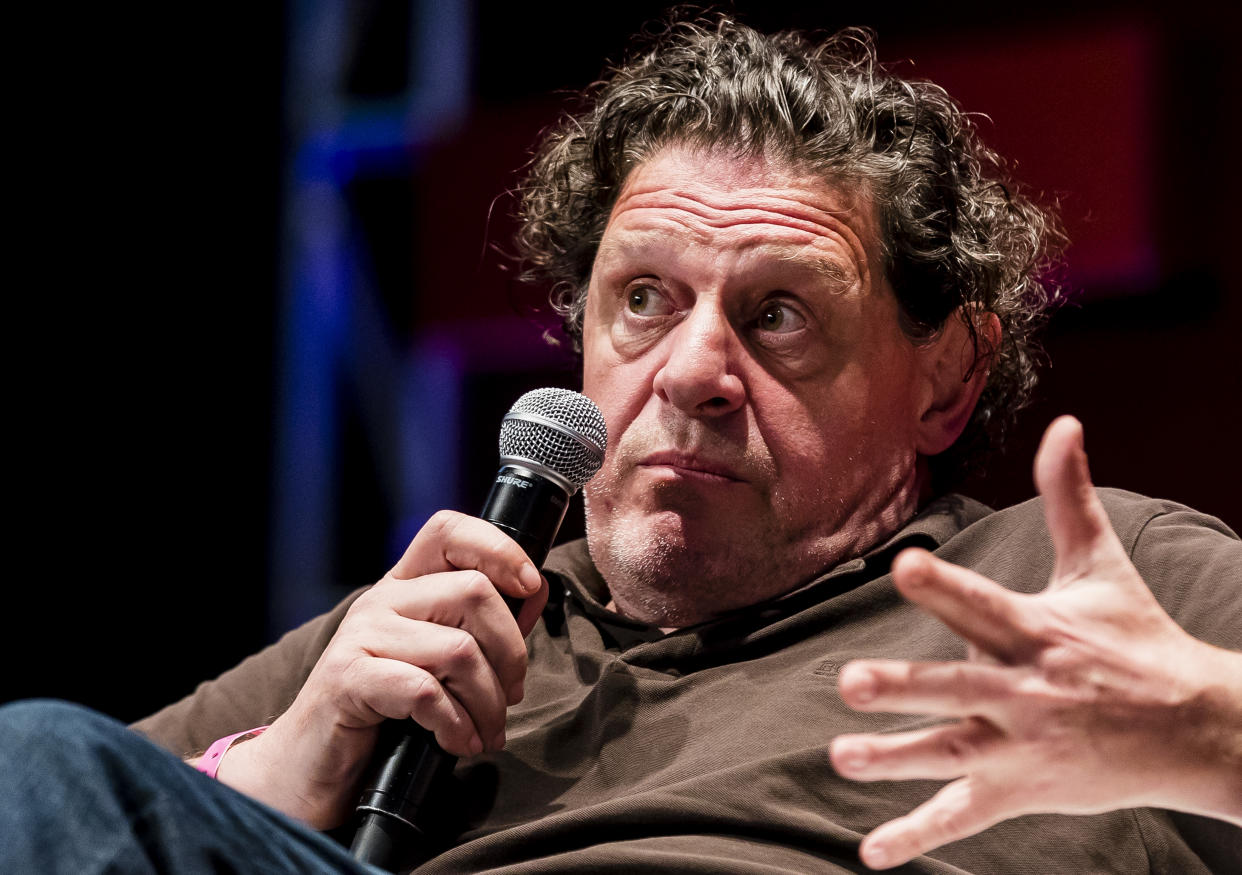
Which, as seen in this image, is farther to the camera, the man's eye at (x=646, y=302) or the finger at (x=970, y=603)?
the man's eye at (x=646, y=302)

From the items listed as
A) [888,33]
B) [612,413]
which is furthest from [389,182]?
[612,413]

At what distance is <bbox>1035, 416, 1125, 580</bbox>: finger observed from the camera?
875 millimetres

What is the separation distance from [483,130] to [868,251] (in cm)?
147

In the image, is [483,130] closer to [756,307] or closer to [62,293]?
[62,293]

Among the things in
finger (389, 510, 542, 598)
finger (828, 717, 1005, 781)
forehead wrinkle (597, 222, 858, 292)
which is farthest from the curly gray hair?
finger (828, 717, 1005, 781)

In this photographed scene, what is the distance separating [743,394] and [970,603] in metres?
0.77

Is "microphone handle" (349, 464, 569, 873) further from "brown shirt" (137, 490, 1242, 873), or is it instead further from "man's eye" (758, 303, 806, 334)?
"man's eye" (758, 303, 806, 334)

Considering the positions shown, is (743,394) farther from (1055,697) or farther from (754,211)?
(1055,697)

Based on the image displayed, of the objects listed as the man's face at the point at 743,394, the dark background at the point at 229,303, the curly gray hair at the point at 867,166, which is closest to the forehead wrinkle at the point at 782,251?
the man's face at the point at 743,394

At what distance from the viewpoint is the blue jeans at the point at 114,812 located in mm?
819

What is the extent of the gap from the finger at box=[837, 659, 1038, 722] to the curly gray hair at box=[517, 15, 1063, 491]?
977 millimetres

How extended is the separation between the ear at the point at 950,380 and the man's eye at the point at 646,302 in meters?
0.39

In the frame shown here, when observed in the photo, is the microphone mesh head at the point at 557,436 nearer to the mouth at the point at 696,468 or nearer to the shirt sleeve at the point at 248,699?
the mouth at the point at 696,468

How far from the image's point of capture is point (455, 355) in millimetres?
3018
